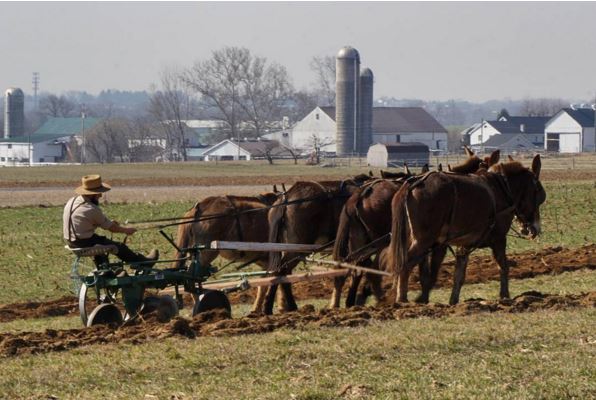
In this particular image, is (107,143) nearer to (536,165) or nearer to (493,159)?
(493,159)

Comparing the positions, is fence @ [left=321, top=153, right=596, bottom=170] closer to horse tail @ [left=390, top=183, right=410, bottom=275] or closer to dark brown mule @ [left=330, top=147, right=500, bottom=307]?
dark brown mule @ [left=330, top=147, right=500, bottom=307]

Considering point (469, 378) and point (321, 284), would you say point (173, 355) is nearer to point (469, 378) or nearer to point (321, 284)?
point (469, 378)

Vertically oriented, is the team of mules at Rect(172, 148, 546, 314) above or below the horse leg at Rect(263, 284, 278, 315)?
above

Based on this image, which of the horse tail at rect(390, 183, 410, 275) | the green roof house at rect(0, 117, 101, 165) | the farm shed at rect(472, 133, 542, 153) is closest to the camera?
the horse tail at rect(390, 183, 410, 275)

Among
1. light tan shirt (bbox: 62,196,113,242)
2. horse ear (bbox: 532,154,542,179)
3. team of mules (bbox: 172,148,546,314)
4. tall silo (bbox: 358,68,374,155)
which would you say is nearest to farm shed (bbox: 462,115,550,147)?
tall silo (bbox: 358,68,374,155)

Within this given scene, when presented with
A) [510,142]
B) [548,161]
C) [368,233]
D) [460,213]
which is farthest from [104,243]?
[510,142]

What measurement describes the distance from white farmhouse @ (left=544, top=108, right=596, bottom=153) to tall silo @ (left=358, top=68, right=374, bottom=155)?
20.2 metres

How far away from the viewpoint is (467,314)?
13.4 metres

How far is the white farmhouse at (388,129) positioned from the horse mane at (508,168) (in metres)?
114

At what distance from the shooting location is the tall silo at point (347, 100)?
12312cm

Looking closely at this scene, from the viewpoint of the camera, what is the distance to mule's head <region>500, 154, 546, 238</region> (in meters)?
17.1

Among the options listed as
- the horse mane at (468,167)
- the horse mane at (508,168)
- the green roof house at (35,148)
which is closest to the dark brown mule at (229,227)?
the horse mane at (468,167)

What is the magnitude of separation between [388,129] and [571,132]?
71.6ft

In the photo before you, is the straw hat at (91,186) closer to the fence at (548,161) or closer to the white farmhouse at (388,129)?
the fence at (548,161)
